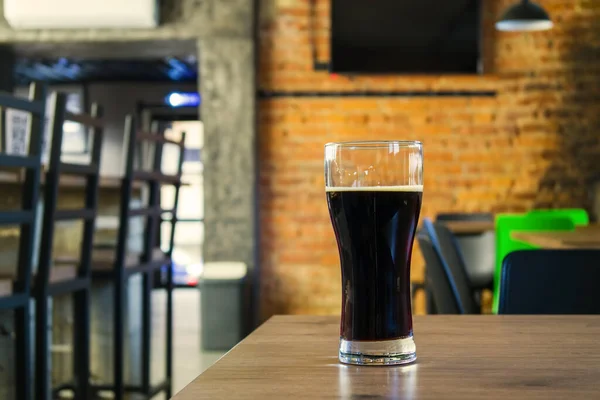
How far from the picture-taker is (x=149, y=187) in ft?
10.1

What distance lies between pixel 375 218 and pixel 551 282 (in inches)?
20.3

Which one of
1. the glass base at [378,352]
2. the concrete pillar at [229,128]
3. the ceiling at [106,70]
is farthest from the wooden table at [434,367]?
the ceiling at [106,70]

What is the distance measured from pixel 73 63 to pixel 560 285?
8009 mm

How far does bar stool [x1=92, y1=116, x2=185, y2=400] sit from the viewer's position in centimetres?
276

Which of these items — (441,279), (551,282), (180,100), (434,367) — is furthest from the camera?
(180,100)

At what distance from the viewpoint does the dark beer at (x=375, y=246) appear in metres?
0.63

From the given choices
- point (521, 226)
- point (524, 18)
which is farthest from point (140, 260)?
point (524, 18)

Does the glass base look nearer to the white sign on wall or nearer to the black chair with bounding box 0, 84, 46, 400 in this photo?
the black chair with bounding box 0, 84, 46, 400

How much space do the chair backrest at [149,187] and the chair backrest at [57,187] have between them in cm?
25

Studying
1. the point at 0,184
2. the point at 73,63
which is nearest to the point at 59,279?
the point at 0,184

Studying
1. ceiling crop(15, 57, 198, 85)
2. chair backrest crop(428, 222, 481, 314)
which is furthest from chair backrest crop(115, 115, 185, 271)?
ceiling crop(15, 57, 198, 85)

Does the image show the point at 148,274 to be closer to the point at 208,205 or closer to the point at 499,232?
the point at 499,232

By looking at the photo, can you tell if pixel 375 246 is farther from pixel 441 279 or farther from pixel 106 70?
pixel 106 70

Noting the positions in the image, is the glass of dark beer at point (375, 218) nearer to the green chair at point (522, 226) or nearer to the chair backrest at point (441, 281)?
the chair backrest at point (441, 281)
